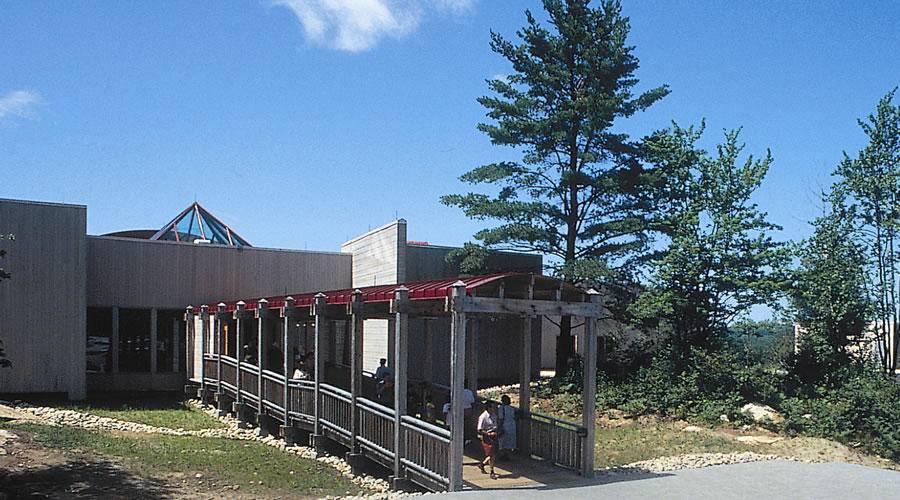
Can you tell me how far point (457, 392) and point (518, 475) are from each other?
2.02 m

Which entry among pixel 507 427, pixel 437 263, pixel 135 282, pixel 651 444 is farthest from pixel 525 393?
pixel 135 282

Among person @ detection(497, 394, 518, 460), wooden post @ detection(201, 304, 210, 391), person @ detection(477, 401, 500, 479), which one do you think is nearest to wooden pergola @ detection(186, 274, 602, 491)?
person @ detection(497, 394, 518, 460)

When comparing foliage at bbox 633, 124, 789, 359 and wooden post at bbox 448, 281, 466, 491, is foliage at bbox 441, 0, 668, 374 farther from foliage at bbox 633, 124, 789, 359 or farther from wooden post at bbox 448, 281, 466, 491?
wooden post at bbox 448, 281, 466, 491

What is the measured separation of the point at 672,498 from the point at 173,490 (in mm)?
7144

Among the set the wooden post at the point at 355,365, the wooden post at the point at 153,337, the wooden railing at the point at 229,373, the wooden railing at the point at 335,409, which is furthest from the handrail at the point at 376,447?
the wooden post at the point at 153,337

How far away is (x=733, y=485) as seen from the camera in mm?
11500

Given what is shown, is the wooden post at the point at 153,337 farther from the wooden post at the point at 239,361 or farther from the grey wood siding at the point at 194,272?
the wooden post at the point at 239,361

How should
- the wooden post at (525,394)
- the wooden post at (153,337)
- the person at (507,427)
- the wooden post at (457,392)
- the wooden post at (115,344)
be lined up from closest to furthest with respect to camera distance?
1. the wooden post at (457,392)
2. the person at (507,427)
3. the wooden post at (525,394)
4. the wooden post at (115,344)
5. the wooden post at (153,337)

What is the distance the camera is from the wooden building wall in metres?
19.9

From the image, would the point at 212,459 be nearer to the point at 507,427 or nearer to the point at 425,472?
the point at 425,472

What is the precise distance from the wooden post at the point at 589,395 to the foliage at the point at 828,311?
11.4m

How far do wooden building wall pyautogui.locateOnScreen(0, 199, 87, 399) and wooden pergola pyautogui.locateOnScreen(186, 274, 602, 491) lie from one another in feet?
20.4

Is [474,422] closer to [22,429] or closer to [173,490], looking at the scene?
[173,490]

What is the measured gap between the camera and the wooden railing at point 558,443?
461 inches
